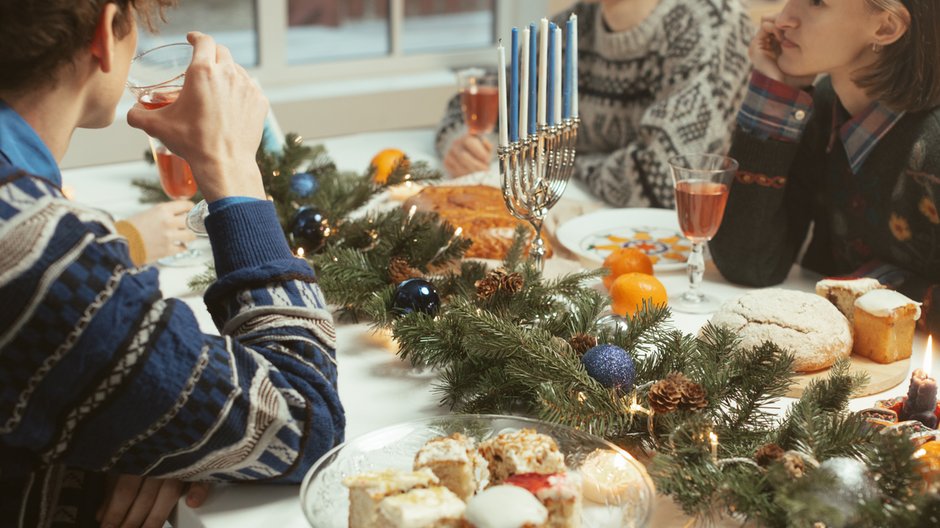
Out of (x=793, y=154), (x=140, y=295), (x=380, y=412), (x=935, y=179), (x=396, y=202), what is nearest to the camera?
(x=140, y=295)

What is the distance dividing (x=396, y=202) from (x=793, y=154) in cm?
75

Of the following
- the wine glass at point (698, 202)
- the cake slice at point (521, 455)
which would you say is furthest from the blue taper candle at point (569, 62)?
the cake slice at point (521, 455)

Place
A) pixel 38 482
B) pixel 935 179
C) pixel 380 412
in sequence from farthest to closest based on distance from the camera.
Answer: pixel 935 179 < pixel 380 412 < pixel 38 482

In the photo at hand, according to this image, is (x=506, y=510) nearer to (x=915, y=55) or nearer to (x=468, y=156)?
(x=915, y=55)

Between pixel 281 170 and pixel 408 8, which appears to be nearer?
pixel 281 170

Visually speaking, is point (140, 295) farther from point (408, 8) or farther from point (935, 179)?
point (408, 8)

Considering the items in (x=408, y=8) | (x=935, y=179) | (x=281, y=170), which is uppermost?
(x=935, y=179)

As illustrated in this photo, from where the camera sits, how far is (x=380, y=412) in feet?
3.89

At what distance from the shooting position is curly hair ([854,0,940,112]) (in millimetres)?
1466

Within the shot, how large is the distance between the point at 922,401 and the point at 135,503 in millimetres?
825

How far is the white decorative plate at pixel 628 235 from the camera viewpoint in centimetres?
170

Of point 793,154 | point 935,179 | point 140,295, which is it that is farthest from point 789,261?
point 140,295

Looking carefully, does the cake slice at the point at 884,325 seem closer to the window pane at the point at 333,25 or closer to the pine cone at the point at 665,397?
the pine cone at the point at 665,397

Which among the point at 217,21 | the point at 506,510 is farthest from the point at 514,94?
the point at 217,21
